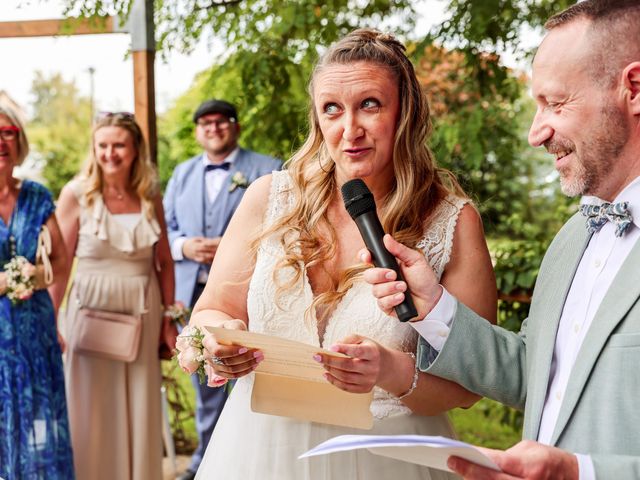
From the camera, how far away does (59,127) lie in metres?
23.8

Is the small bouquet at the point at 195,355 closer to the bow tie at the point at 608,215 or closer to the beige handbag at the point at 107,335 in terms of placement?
the bow tie at the point at 608,215

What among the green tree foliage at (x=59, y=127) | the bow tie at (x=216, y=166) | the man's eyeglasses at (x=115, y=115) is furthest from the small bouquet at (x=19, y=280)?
the green tree foliage at (x=59, y=127)

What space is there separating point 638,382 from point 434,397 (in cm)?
82

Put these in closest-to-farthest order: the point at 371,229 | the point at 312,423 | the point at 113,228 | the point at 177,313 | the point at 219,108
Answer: the point at 371,229
the point at 312,423
the point at 113,228
the point at 177,313
the point at 219,108

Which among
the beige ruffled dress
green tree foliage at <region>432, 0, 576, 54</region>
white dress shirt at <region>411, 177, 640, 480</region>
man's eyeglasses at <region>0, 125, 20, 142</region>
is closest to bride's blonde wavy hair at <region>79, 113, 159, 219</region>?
the beige ruffled dress

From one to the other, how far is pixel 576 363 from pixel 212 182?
15.1ft

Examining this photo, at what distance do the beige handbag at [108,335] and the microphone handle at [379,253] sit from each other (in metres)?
3.28

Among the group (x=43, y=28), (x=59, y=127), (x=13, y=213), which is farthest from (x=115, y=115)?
(x=59, y=127)

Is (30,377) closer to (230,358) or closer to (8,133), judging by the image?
(8,133)

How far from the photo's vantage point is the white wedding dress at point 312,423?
2400 mm

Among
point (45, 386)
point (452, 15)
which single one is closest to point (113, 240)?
point (45, 386)

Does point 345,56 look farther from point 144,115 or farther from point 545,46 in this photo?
point 144,115

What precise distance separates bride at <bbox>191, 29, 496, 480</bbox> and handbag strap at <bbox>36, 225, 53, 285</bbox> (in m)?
2.22

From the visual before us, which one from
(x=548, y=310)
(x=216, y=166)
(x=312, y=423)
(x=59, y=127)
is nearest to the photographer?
(x=548, y=310)
